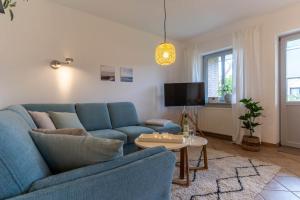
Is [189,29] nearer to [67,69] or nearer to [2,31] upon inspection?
[67,69]

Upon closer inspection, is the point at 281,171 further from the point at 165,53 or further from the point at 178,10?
the point at 178,10

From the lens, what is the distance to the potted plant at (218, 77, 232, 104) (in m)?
4.24

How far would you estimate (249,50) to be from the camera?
3688 mm

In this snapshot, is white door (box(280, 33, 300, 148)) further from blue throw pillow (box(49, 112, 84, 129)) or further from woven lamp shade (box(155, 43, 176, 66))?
blue throw pillow (box(49, 112, 84, 129))

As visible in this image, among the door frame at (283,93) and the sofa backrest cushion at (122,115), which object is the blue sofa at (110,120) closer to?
the sofa backrest cushion at (122,115)

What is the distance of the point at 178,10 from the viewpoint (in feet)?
10.9

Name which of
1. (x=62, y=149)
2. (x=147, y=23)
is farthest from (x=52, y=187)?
(x=147, y=23)

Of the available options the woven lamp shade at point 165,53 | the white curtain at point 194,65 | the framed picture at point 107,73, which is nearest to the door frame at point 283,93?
the white curtain at point 194,65

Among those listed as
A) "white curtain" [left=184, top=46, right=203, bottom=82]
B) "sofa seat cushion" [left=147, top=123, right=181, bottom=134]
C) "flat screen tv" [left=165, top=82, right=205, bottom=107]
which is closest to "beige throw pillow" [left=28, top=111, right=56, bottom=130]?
"sofa seat cushion" [left=147, top=123, right=181, bottom=134]

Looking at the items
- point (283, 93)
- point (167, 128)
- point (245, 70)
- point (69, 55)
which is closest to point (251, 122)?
point (283, 93)

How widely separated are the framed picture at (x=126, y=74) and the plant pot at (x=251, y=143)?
8.75 feet

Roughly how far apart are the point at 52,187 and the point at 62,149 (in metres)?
0.26

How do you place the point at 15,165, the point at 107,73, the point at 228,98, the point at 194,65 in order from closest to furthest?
the point at 15,165 < the point at 107,73 < the point at 228,98 < the point at 194,65

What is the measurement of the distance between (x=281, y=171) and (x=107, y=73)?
329cm
